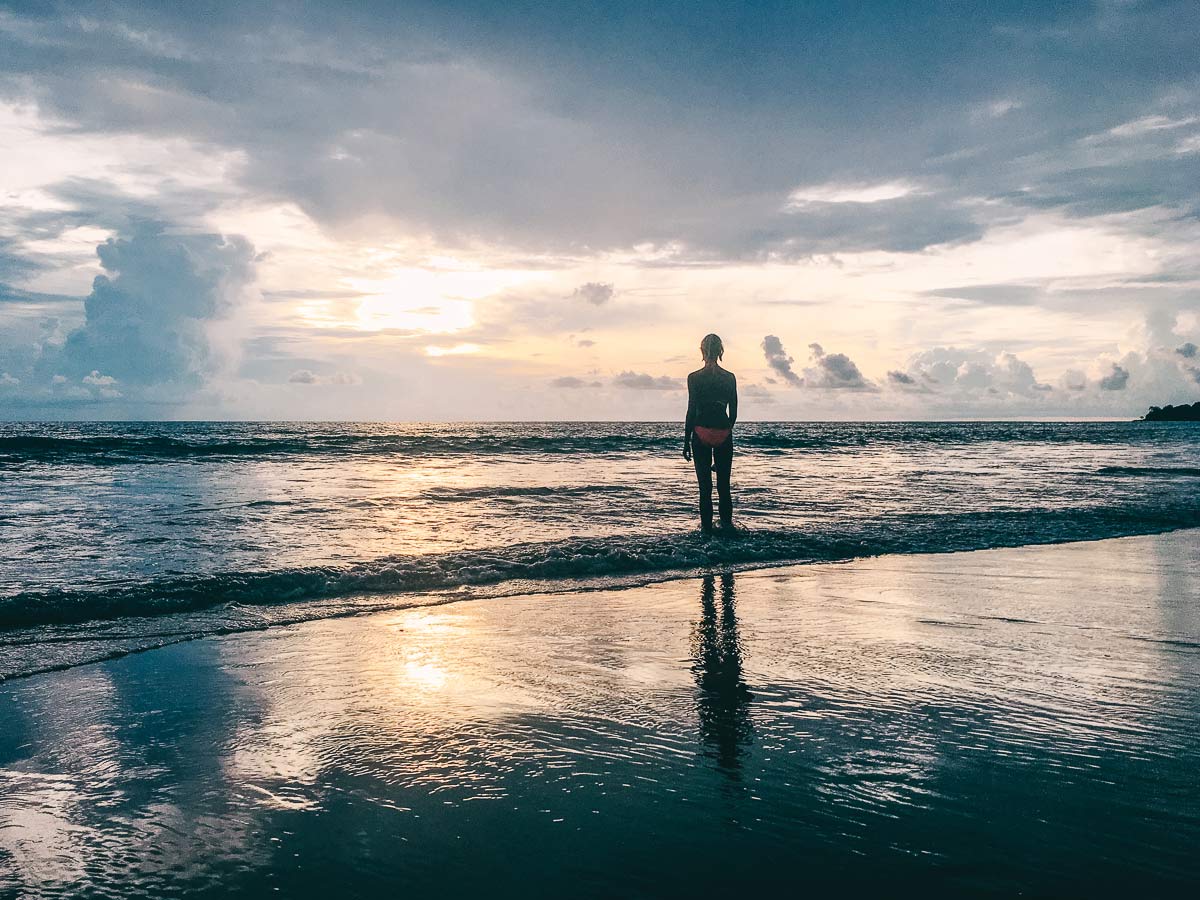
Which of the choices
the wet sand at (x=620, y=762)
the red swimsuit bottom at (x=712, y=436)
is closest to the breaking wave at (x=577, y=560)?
the red swimsuit bottom at (x=712, y=436)

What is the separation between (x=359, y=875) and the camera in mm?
2152

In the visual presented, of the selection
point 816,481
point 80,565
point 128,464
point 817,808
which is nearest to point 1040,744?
point 817,808

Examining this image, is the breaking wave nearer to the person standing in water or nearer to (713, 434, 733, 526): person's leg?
(713, 434, 733, 526): person's leg

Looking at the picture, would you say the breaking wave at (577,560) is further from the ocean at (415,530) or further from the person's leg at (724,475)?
the person's leg at (724,475)

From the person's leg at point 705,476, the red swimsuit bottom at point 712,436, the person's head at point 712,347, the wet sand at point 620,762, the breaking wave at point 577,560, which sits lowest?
the breaking wave at point 577,560

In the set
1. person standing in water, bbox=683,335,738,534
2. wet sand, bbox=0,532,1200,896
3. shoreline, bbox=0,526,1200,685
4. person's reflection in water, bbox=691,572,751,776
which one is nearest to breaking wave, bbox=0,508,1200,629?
shoreline, bbox=0,526,1200,685

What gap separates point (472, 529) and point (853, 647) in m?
6.76

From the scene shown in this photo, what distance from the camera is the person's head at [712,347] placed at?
9.91 meters

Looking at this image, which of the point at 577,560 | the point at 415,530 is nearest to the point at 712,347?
the point at 577,560

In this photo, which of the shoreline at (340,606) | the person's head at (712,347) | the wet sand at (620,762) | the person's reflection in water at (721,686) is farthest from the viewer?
the person's head at (712,347)

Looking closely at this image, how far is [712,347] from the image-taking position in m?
9.90

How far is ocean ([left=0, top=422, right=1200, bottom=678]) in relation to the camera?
20.4ft

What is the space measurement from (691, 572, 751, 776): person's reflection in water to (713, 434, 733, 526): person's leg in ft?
13.7

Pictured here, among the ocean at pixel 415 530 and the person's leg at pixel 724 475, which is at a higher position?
the person's leg at pixel 724 475
